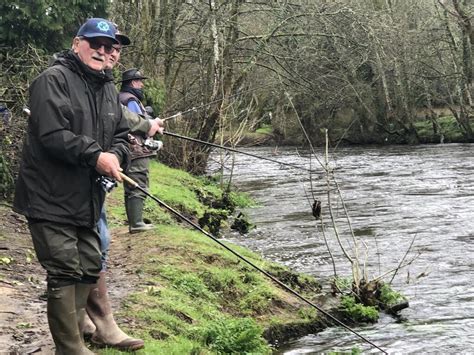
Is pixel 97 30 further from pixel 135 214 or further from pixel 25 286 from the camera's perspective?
pixel 135 214

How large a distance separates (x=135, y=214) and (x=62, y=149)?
5073 mm

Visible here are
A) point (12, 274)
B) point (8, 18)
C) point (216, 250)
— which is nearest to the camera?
point (12, 274)

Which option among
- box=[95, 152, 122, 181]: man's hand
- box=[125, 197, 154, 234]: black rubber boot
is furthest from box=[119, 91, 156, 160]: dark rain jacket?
box=[95, 152, 122, 181]: man's hand

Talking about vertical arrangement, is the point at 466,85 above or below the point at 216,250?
above

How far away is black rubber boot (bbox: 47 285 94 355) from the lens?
4141 millimetres

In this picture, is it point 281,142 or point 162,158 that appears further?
point 281,142

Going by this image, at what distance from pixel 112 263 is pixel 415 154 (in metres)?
24.1

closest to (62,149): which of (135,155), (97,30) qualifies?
(97,30)

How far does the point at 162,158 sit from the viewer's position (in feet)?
71.0

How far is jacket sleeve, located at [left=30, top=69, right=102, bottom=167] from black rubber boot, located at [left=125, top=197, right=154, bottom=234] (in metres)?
4.71

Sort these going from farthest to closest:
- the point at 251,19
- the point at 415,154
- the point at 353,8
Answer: the point at 415,154
the point at 251,19
the point at 353,8

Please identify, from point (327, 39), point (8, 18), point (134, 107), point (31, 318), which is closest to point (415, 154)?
point (327, 39)

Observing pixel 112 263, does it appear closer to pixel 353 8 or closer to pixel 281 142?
pixel 353 8

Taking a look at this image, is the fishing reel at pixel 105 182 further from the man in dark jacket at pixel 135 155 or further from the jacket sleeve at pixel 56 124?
the man in dark jacket at pixel 135 155
